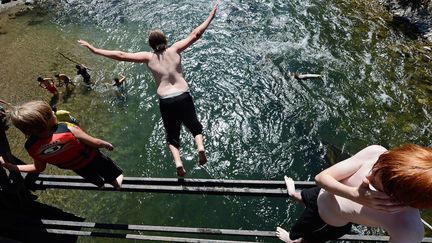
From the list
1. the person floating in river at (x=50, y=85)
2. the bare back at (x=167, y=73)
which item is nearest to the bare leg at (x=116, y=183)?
the bare back at (x=167, y=73)

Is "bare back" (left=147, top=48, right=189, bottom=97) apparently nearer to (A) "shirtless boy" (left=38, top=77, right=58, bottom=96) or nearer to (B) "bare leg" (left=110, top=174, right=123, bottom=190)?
(B) "bare leg" (left=110, top=174, right=123, bottom=190)

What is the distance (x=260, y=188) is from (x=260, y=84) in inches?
389

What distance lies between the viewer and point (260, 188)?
190 inches

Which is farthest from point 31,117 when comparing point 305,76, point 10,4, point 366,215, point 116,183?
point 10,4

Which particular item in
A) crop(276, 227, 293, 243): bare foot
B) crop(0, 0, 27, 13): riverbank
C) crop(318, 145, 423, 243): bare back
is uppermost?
crop(318, 145, 423, 243): bare back

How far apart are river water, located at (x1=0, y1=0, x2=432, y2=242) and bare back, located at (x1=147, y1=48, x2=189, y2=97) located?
6.02 metres

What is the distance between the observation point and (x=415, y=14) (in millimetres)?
15898

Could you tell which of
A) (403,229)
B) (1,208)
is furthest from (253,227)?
(403,229)

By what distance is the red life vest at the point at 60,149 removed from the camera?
4418 mm

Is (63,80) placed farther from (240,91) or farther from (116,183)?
(116,183)

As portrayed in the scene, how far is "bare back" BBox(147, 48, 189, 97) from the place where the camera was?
596 centimetres

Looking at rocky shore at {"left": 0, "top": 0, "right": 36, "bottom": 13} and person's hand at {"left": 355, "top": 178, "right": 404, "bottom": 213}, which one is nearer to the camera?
person's hand at {"left": 355, "top": 178, "right": 404, "bottom": 213}

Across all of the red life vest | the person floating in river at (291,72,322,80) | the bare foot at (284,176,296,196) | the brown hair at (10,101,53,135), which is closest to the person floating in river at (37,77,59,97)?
the person floating in river at (291,72,322,80)

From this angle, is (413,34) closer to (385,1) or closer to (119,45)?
(385,1)
